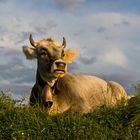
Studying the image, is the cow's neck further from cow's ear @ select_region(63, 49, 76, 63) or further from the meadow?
the meadow

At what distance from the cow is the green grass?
9.60ft

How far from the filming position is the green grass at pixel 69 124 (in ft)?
29.5

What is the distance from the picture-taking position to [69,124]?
9227 millimetres

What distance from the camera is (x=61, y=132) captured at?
9055 mm

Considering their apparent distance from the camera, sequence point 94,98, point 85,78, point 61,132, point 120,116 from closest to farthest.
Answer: point 61,132, point 120,116, point 94,98, point 85,78

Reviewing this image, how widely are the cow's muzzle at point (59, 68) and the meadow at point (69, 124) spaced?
10.6 feet

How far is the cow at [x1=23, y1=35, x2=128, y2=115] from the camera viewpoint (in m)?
13.3

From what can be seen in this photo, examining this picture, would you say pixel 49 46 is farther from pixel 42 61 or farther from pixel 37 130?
pixel 37 130

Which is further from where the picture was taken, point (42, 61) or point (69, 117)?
point (42, 61)

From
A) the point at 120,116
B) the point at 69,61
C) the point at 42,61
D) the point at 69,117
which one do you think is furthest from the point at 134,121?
the point at 69,61

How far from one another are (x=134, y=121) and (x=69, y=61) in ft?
21.6

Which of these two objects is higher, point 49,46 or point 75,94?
point 49,46

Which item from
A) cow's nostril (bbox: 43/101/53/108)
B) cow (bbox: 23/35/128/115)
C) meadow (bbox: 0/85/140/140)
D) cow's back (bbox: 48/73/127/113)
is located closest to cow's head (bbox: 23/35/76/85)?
cow (bbox: 23/35/128/115)

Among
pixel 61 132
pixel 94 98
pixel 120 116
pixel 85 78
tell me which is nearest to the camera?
pixel 61 132
